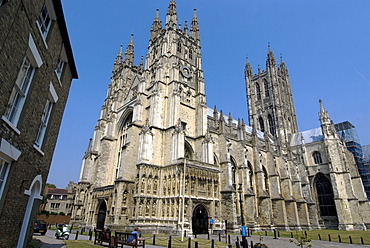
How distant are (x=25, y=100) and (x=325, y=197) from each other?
5033 cm

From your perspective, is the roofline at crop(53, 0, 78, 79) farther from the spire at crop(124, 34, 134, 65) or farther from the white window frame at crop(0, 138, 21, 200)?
the spire at crop(124, 34, 134, 65)

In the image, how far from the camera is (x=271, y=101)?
58469 mm

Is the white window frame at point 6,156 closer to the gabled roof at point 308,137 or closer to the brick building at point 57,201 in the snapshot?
the gabled roof at point 308,137

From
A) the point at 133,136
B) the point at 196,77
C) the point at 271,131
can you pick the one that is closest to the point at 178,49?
the point at 196,77

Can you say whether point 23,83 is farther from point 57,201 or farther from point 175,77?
point 57,201

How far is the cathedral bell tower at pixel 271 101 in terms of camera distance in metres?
55.9

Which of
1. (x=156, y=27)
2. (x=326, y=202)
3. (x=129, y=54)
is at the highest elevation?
(x=156, y=27)

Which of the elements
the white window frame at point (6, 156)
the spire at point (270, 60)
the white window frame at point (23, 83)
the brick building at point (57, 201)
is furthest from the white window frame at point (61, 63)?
the spire at point (270, 60)

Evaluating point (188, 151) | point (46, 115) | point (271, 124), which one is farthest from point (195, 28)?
point (271, 124)

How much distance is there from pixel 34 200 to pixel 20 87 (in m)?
4.80

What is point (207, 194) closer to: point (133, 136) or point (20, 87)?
point (133, 136)

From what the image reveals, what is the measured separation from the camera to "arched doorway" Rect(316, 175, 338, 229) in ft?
134

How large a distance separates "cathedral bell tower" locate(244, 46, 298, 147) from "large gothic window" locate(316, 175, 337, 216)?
38.8ft

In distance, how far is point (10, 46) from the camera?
546cm
